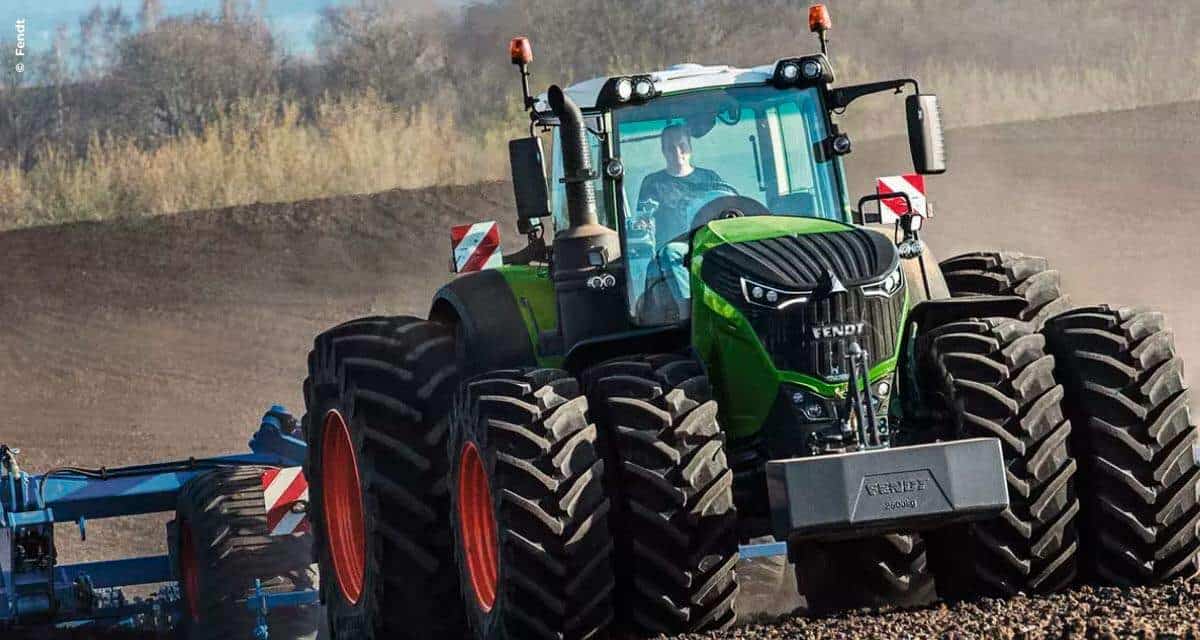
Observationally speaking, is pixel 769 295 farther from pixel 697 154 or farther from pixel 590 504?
pixel 697 154

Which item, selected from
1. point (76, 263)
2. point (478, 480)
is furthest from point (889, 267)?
point (76, 263)

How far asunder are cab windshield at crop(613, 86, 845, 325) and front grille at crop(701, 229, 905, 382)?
597 millimetres

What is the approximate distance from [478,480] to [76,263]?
55.3 ft

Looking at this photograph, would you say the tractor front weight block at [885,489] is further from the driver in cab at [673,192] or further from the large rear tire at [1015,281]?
the large rear tire at [1015,281]

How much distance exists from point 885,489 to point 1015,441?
0.77m

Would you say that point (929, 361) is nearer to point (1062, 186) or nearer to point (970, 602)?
point (970, 602)

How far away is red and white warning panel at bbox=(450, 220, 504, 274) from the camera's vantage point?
13953 millimetres

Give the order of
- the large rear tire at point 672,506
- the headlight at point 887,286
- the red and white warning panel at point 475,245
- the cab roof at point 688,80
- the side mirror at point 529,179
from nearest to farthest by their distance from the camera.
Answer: the large rear tire at point 672,506
the headlight at point 887,286
the side mirror at point 529,179
the cab roof at point 688,80
the red and white warning panel at point 475,245

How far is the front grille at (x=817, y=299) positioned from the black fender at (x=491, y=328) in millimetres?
1381

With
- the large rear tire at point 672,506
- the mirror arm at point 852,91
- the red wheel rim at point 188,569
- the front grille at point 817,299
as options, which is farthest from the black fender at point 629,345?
the red wheel rim at point 188,569

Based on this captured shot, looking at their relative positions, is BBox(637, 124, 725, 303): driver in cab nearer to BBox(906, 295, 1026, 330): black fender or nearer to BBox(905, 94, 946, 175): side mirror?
BBox(905, 94, 946, 175): side mirror

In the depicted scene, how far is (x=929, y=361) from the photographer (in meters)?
8.65

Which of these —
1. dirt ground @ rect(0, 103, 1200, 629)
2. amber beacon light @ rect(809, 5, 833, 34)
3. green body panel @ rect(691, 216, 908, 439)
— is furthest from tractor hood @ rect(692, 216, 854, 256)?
dirt ground @ rect(0, 103, 1200, 629)

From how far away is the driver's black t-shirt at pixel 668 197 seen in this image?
944 cm
